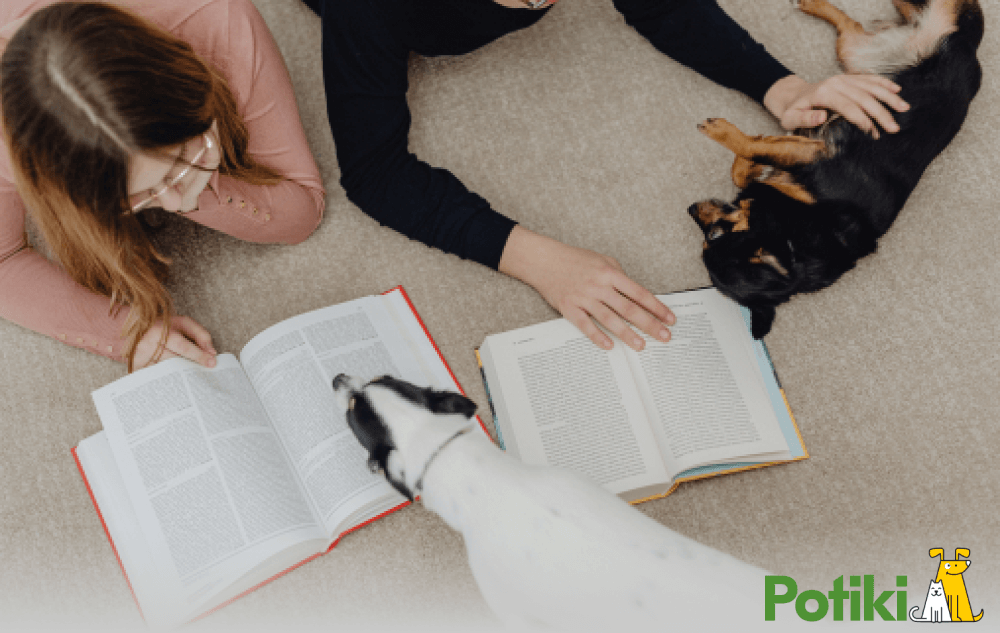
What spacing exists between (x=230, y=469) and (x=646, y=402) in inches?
28.1

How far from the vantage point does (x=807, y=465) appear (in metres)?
1.01

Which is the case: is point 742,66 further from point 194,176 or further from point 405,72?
point 194,176

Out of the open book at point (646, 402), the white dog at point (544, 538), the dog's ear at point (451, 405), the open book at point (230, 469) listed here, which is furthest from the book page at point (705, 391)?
the open book at point (230, 469)

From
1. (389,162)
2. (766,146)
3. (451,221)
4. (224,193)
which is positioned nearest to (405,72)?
(389,162)

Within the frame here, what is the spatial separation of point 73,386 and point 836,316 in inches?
57.4

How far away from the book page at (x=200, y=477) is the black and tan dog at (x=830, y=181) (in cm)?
86

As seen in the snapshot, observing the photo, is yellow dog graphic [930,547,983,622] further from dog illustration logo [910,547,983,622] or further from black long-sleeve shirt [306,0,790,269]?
black long-sleeve shirt [306,0,790,269]

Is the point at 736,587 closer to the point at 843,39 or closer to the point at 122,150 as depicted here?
the point at 122,150

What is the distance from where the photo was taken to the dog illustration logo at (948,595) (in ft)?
3.05

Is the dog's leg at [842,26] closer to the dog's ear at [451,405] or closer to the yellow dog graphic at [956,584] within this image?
the yellow dog graphic at [956,584]

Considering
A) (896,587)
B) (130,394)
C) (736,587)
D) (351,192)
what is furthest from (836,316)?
(130,394)


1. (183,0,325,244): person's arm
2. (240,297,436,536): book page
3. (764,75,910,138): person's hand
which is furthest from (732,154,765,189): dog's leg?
(183,0,325,244): person's arm

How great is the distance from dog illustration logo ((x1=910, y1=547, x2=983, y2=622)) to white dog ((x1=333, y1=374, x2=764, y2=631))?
428 mm

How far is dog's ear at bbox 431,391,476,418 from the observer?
2.74 feet
